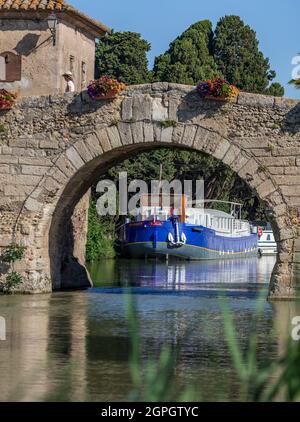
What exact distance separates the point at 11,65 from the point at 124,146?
5.58 meters

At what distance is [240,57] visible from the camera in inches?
2025

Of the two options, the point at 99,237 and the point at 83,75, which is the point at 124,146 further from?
the point at 99,237

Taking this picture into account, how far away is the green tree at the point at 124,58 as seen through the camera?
44.7 meters

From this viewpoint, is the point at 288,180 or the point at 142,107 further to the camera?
the point at 142,107

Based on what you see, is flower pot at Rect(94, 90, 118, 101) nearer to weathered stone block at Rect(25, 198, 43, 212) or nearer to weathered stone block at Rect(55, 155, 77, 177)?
weathered stone block at Rect(55, 155, 77, 177)

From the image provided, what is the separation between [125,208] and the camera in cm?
4206

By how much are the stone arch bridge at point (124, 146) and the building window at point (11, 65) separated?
3892 mm

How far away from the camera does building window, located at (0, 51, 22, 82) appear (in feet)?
75.7

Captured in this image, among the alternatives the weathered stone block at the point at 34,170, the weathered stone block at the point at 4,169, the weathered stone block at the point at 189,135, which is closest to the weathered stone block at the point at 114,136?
the weathered stone block at the point at 189,135

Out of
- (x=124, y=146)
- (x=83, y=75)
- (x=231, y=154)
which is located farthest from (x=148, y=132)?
(x=83, y=75)

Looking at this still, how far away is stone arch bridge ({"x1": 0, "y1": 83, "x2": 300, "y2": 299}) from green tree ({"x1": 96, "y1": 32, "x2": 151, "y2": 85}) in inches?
982

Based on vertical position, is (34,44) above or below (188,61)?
below

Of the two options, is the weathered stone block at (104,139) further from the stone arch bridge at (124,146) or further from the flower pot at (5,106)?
the flower pot at (5,106)

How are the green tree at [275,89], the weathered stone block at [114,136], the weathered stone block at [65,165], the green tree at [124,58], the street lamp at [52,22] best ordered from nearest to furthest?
the weathered stone block at [114,136]
the weathered stone block at [65,165]
the street lamp at [52,22]
the green tree at [124,58]
the green tree at [275,89]
